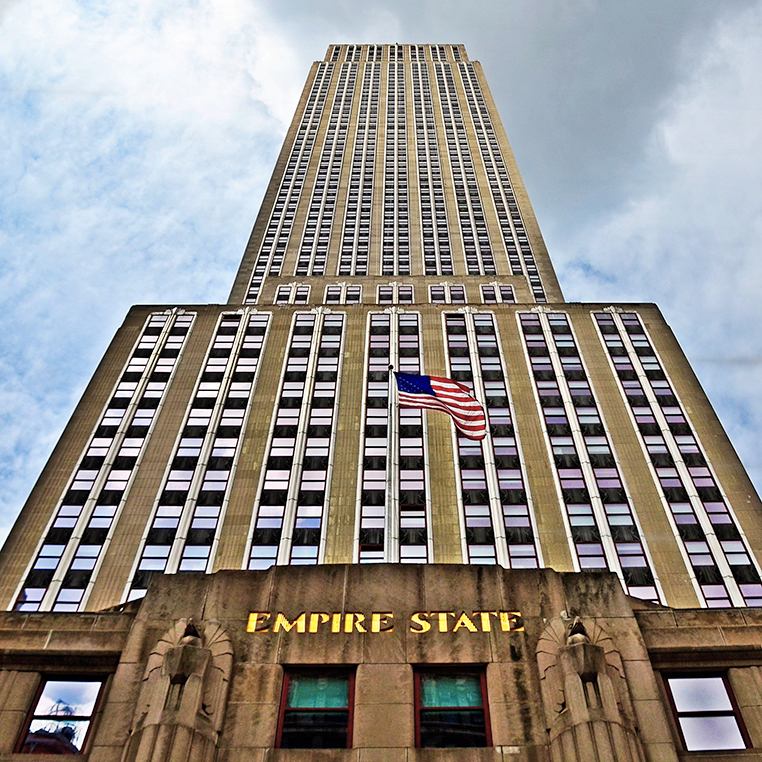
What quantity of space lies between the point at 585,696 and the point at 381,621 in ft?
19.8

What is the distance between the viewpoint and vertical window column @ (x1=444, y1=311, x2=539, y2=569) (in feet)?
179

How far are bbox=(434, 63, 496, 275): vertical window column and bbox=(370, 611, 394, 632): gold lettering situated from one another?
87.4 metres

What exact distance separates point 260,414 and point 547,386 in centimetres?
2601

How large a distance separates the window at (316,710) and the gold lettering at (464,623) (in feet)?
10.9

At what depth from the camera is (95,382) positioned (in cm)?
7025

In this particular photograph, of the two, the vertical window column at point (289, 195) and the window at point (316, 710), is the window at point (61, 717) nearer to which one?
the window at point (316, 710)

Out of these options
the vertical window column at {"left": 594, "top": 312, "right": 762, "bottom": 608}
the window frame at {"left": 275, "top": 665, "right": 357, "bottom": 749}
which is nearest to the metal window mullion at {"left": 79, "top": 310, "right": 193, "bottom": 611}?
the window frame at {"left": 275, "top": 665, "right": 357, "bottom": 749}

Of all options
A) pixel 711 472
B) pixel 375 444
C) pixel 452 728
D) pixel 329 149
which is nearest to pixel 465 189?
pixel 329 149

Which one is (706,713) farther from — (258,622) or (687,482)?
(687,482)

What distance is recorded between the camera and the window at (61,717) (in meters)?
19.9

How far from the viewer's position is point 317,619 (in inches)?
877

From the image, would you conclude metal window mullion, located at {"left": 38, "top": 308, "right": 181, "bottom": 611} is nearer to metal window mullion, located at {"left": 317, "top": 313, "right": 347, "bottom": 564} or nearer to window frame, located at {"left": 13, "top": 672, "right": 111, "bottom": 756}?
metal window mullion, located at {"left": 317, "top": 313, "right": 347, "bottom": 564}

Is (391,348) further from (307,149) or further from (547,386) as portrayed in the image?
(307,149)

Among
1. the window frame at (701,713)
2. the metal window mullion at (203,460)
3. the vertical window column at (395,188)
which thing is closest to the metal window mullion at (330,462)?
the metal window mullion at (203,460)
